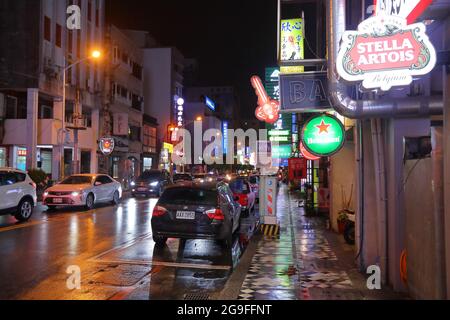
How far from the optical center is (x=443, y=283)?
5504 millimetres

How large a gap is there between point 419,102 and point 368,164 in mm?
1985

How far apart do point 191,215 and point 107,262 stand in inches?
83.7

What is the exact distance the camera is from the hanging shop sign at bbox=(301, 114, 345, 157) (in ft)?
31.0

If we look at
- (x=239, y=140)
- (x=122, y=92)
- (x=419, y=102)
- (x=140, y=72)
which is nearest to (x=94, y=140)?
(x=122, y=92)

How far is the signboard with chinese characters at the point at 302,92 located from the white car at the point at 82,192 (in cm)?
1210

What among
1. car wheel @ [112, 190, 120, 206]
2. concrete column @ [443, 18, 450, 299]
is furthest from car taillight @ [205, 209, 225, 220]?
car wheel @ [112, 190, 120, 206]

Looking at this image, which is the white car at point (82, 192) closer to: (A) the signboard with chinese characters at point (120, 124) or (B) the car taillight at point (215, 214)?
(B) the car taillight at point (215, 214)

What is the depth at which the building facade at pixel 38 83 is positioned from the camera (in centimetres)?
2986

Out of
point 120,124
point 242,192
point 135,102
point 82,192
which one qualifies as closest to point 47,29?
point 120,124

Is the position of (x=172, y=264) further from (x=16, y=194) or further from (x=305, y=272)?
(x=16, y=194)

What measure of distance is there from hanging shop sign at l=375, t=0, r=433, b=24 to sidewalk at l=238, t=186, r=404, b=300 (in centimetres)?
404

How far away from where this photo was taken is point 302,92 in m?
9.39
